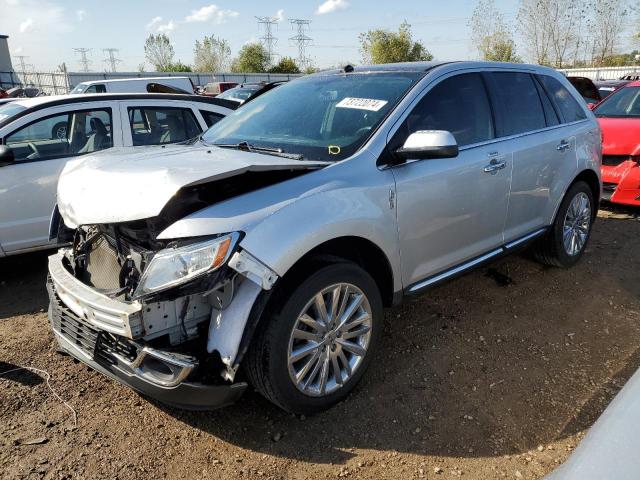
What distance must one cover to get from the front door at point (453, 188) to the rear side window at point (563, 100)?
1.10 m

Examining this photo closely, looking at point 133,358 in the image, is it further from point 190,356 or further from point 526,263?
point 526,263

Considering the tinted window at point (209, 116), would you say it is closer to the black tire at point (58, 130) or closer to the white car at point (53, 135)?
the white car at point (53, 135)

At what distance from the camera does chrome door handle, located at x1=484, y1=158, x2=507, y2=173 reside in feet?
11.0

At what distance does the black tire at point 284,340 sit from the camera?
2277 millimetres

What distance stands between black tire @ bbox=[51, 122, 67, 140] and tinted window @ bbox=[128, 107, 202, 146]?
626mm

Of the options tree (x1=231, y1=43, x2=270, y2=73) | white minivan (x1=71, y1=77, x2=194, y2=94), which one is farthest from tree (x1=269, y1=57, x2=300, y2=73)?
white minivan (x1=71, y1=77, x2=194, y2=94)

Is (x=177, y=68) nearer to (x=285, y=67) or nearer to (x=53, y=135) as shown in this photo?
(x=285, y=67)

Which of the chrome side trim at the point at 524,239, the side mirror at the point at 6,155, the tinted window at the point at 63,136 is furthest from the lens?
the tinted window at the point at 63,136

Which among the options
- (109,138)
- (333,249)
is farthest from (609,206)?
(109,138)

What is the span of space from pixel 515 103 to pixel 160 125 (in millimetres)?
3648

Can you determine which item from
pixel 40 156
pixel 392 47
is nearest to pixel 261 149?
pixel 40 156

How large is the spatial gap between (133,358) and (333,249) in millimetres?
1117

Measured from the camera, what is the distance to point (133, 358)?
2244 mm

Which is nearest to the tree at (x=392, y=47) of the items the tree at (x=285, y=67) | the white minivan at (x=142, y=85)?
the tree at (x=285, y=67)
